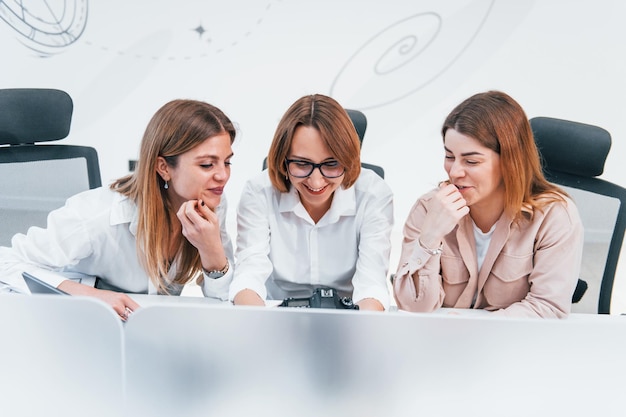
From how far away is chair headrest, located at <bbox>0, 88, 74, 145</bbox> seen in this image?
1951mm

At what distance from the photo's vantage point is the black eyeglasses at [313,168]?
158 centimetres

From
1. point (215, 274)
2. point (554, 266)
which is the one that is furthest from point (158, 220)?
point (554, 266)

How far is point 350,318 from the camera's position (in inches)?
31.6

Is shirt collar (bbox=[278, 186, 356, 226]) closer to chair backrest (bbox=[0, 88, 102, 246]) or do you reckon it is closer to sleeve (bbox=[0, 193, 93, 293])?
sleeve (bbox=[0, 193, 93, 293])

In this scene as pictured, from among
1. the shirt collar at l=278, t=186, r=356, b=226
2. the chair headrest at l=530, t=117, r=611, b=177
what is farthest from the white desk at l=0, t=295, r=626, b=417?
the chair headrest at l=530, t=117, r=611, b=177

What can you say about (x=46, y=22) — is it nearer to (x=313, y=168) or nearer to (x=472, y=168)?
(x=313, y=168)

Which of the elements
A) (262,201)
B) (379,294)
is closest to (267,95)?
(262,201)

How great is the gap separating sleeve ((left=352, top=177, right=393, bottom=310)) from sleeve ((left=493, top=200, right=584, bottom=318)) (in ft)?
1.02

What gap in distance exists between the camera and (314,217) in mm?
1773

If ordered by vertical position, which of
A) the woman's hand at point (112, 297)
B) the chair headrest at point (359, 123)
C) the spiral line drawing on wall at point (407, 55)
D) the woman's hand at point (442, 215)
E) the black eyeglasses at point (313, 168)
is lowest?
the woman's hand at point (112, 297)

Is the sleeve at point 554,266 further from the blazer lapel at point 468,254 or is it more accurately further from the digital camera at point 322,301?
the digital camera at point 322,301

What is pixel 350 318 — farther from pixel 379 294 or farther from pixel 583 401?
pixel 379 294

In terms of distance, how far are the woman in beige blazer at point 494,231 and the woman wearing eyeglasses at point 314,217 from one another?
0.41 feet

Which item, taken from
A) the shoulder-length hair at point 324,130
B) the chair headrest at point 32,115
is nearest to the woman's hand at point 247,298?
the shoulder-length hair at point 324,130
